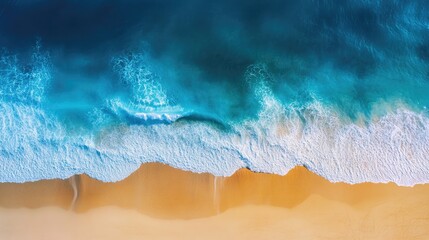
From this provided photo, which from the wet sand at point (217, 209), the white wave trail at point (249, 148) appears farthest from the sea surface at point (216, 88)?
the wet sand at point (217, 209)

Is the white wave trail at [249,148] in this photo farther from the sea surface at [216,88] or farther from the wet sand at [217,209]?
the wet sand at [217,209]

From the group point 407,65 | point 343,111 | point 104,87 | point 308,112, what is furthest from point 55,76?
point 407,65

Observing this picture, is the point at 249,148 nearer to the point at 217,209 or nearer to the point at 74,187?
the point at 217,209

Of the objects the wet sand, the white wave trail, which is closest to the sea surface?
the white wave trail

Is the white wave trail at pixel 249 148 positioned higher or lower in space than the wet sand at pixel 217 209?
higher

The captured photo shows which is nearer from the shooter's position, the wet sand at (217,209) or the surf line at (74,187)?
the wet sand at (217,209)
